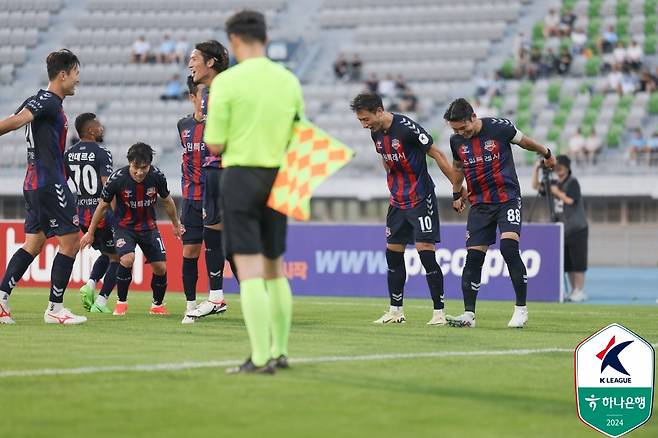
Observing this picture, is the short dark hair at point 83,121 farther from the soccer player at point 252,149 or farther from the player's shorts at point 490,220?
the soccer player at point 252,149

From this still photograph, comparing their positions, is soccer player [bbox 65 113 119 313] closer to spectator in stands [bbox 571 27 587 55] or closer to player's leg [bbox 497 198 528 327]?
player's leg [bbox 497 198 528 327]

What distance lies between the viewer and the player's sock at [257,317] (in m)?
7.16

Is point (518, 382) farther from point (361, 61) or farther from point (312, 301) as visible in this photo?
point (361, 61)

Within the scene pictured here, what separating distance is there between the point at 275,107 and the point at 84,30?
35255 millimetres

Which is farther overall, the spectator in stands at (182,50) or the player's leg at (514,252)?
the spectator in stands at (182,50)

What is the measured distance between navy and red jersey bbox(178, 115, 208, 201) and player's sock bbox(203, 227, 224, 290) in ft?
1.45

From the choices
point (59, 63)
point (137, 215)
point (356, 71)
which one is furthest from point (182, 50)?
point (59, 63)

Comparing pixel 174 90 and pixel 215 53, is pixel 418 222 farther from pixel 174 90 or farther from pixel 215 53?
pixel 174 90

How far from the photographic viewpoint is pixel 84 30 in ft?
136

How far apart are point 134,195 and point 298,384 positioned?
688 centimetres

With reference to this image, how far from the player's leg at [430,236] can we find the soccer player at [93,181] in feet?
12.0

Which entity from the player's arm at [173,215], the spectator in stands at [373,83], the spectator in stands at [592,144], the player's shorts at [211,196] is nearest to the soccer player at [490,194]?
the player's shorts at [211,196]

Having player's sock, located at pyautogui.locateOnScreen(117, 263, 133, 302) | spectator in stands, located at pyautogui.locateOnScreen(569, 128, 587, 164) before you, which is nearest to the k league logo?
player's sock, located at pyautogui.locateOnScreen(117, 263, 133, 302)

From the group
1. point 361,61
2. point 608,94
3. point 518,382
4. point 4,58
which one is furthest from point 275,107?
point 4,58
